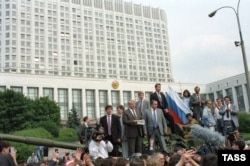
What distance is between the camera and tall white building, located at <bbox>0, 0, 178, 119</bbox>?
85.1 meters

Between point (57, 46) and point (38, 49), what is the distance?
588 cm

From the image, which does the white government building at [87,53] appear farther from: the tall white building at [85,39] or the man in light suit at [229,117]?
the man in light suit at [229,117]

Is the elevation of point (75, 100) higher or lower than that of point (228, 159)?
higher

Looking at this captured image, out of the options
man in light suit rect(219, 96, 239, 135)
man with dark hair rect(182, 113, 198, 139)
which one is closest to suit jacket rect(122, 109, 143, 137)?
man with dark hair rect(182, 113, 198, 139)

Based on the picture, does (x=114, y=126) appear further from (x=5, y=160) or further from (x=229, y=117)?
(x=5, y=160)

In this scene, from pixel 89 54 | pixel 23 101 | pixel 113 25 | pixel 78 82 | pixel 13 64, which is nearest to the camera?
pixel 23 101

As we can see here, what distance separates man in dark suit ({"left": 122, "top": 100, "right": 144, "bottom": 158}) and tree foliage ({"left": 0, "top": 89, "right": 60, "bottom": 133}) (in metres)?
48.3

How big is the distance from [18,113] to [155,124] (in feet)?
170

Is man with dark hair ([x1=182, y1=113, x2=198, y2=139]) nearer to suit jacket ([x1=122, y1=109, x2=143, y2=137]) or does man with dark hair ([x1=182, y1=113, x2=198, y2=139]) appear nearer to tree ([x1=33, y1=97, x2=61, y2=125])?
suit jacket ([x1=122, y1=109, x2=143, y2=137])

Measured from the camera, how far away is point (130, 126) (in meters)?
11.4

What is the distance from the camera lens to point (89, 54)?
108750 mm

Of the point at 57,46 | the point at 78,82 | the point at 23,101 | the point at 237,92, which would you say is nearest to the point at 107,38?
the point at 57,46

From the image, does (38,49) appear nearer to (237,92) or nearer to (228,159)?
(237,92)

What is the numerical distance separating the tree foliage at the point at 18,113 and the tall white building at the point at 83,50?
638 inches
